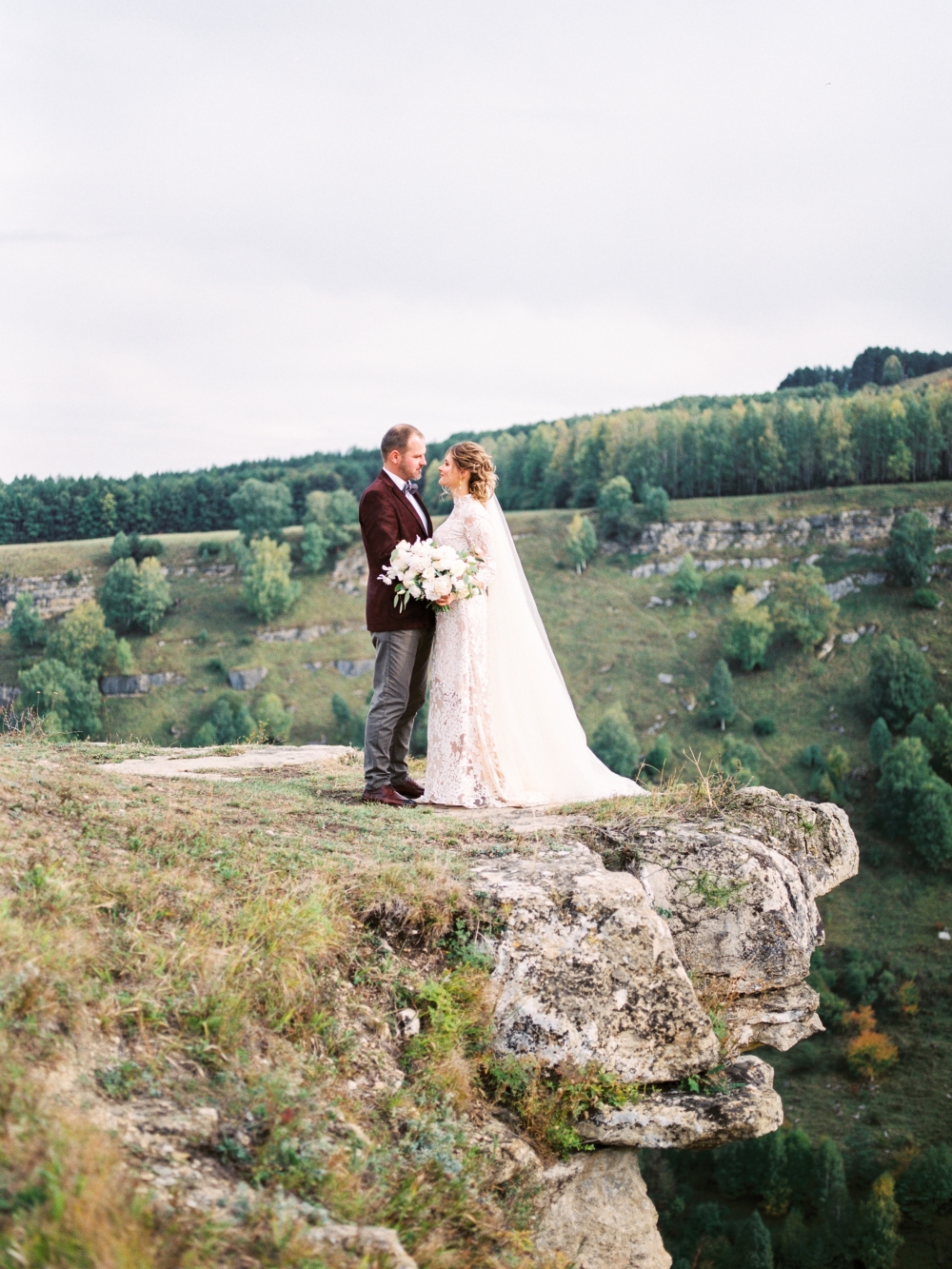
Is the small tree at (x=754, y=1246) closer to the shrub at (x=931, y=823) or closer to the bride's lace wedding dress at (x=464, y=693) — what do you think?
the shrub at (x=931, y=823)

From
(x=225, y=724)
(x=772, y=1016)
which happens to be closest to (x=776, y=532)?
(x=225, y=724)

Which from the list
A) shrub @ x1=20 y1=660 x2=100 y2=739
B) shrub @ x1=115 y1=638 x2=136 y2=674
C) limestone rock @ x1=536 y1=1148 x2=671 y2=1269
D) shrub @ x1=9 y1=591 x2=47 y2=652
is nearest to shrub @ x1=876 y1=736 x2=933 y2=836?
shrub @ x1=20 y1=660 x2=100 y2=739

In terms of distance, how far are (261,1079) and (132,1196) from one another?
3.19 ft

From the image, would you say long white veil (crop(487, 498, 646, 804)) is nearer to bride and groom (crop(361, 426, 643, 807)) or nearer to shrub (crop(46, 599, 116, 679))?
bride and groom (crop(361, 426, 643, 807))

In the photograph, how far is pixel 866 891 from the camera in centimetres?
8106

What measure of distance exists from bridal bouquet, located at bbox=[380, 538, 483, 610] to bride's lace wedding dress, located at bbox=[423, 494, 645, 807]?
1.39 ft

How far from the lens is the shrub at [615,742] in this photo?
85.8 meters

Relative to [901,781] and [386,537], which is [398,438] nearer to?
[386,537]

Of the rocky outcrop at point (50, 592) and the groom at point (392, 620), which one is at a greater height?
the groom at point (392, 620)

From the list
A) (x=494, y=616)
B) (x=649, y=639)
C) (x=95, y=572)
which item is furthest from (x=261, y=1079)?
(x=95, y=572)

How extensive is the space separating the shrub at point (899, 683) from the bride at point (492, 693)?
301ft

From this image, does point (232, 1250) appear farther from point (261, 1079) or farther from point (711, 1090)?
point (711, 1090)

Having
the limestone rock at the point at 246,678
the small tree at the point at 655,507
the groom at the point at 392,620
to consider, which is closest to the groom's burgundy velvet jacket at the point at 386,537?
the groom at the point at 392,620

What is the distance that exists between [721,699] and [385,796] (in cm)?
8798
